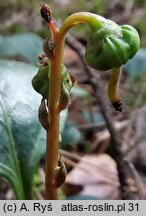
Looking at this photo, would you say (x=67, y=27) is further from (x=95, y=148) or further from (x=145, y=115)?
(x=145, y=115)

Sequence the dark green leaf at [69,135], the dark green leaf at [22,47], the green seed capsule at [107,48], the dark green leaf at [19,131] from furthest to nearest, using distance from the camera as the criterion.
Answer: the dark green leaf at [22,47] → the dark green leaf at [69,135] → the dark green leaf at [19,131] → the green seed capsule at [107,48]

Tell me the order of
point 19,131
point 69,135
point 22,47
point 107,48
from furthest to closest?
point 22,47 < point 69,135 < point 19,131 < point 107,48

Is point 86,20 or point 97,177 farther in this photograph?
point 97,177

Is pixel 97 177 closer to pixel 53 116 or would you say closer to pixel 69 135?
pixel 69 135

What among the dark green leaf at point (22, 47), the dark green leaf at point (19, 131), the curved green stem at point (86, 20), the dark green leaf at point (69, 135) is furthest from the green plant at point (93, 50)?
the dark green leaf at point (22, 47)

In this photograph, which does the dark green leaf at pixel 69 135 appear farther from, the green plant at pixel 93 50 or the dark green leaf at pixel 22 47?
the green plant at pixel 93 50

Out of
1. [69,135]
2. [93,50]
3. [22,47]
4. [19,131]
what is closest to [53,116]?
[93,50]
